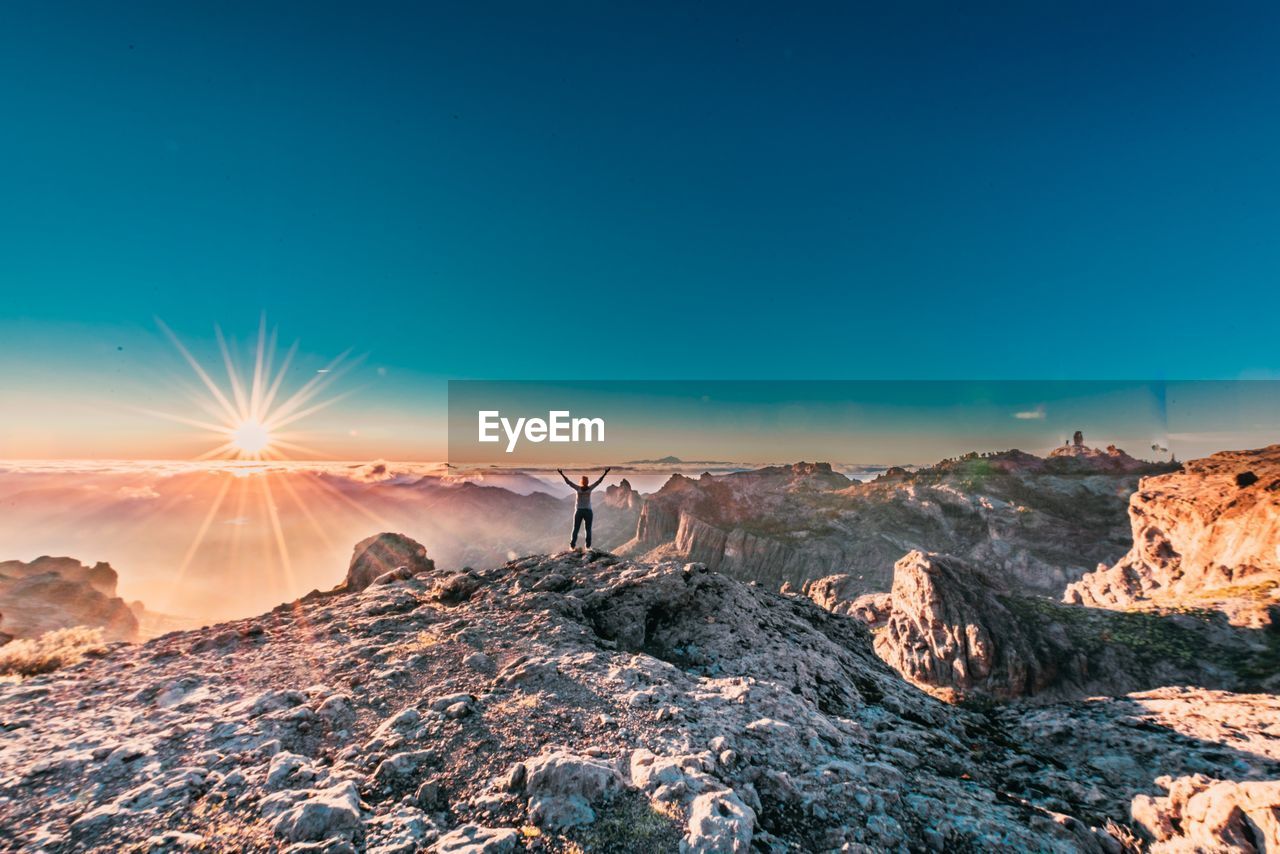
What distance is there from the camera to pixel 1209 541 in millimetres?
28844

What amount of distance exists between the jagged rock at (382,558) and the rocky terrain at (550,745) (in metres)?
15.7

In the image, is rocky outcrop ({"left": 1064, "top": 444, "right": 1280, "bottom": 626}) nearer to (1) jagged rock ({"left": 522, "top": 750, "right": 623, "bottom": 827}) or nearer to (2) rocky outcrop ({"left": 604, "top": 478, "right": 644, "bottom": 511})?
(1) jagged rock ({"left": 522, "top": 750, "right": 623, "bottom": 827})

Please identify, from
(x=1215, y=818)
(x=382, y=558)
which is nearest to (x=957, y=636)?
(x=1215, y=818)

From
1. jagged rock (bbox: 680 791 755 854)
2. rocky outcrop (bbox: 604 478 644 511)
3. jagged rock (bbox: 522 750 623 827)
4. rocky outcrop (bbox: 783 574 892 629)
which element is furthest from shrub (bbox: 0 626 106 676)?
rocky outcrop (bbox: 604 478 644 511)

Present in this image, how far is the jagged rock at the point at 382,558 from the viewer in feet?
79.4

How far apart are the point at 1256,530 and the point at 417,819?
3995 centimetres

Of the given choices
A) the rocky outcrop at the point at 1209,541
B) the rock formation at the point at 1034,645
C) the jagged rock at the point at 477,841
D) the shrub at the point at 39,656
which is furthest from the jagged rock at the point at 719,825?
the rocky outcrop at the point at 1209,541

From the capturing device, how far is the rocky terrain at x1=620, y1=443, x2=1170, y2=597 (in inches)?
2859

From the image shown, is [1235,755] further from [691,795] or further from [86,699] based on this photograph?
[86,699]

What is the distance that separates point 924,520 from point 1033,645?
257 feet

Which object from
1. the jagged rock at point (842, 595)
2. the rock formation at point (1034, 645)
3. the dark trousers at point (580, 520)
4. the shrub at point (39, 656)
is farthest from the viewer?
the jagged rock at point (842, 595)

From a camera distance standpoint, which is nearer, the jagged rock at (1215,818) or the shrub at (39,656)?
the jagged rock at (1215,818)

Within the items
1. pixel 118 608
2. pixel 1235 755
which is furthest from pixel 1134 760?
pixel 118 608

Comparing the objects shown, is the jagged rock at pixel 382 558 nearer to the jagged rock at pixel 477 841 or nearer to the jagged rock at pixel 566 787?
the jagged rock at pixel 566 787
